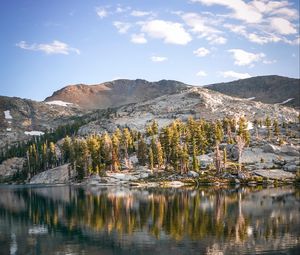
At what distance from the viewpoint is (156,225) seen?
6762 cm

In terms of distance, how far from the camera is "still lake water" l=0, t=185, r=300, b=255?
167 feet

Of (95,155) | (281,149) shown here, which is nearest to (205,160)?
(281,149)

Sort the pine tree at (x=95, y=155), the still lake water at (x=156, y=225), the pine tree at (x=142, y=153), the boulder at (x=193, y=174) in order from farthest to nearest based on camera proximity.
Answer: the pine tree at (x=95, y=155)
the pine tree at (x=142, y=153)
the boulder at (x=193, y=174)
the still lake water at (x=156, y=225)

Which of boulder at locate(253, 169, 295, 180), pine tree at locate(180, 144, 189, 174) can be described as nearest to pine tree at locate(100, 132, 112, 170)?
pine tree at locate(180, 144, 189, 174)

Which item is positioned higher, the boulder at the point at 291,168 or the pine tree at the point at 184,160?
the pine tree at the point at 184,160

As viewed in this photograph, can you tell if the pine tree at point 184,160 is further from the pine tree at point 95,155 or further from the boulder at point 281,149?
the pine tree at point 95,155

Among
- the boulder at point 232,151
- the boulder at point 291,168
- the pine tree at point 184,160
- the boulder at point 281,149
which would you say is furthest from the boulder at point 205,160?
the boulder at point 291,168

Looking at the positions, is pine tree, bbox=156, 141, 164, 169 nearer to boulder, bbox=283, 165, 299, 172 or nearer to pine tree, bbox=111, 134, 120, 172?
pine tree, bbox=111, 134, 120, 172

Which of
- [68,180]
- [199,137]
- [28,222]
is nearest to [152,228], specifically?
[28,222]

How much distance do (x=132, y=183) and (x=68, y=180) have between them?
50589mm

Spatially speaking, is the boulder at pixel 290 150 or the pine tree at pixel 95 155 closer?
the boulder at pixel 290 150

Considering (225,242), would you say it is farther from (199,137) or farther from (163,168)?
(199,137)

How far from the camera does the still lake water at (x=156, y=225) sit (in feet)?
167

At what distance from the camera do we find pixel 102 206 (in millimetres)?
94500
